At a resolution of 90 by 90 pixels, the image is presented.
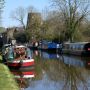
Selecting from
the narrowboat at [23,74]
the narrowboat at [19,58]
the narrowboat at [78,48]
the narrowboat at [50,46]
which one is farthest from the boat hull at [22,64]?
the narrowboat at [50,46]

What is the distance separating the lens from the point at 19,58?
108ft

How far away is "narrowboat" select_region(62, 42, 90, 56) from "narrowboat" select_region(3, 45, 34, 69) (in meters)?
16.6

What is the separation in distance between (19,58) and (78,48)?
763 inches

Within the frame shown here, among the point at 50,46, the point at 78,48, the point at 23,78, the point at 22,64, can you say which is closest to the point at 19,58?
the point at 22,64

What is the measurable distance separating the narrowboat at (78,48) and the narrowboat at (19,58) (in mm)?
16564

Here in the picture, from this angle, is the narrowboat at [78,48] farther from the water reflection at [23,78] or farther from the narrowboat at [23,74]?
the narrowboat at [23,74]

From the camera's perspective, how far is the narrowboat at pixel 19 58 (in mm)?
30969

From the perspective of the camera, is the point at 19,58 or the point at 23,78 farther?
the point at 19,58

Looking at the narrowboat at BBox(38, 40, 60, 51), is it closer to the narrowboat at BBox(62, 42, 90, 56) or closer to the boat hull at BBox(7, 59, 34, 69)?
the narrowboat at BBox(62, 42, 90, 56)

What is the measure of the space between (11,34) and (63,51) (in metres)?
67.4

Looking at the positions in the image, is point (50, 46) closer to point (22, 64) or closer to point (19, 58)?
point (19, 58)

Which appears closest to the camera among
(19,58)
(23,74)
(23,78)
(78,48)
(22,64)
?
(23,78)

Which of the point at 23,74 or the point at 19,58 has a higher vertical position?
the point at 19,58

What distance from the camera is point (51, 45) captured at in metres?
69.1
